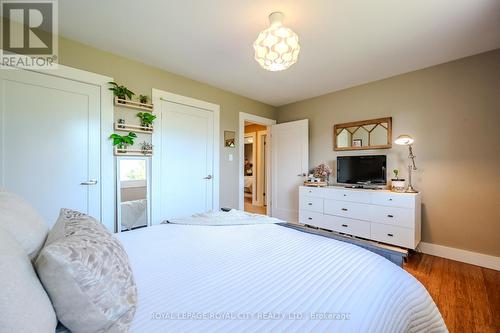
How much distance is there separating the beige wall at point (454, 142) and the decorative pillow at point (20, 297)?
3.60 metres

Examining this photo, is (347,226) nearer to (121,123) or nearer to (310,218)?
(310,218)

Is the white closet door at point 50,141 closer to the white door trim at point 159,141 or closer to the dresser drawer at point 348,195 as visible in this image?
the white door trim at point 159,141

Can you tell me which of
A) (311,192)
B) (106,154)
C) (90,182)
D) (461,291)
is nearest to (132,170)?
(106,154)

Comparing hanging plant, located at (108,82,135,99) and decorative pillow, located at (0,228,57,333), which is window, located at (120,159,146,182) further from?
decorative pillow, located at (0,228,57,333)

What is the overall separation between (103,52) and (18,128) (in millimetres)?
1128

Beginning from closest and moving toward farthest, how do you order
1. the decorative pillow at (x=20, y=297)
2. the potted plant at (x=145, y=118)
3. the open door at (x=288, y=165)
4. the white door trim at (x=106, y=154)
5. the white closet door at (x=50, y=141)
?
the decorative pillow at (x=20, y=297), the white closet door at (x=50, y=141), the white door trim at (x=106, y=154), the potted plant at (x=145, y=118), the open door at (x=288, y=165)

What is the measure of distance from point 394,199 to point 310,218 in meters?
1.22

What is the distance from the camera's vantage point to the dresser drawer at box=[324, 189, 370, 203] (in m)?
2.96

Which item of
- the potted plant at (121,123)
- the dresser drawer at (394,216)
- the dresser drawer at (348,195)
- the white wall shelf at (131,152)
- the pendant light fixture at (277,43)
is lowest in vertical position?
the dresser drawer at (394,216)

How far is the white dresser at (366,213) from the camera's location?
263 cm

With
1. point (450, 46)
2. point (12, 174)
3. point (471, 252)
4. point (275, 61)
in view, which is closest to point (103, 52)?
point (12, 174)

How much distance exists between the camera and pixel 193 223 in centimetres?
178

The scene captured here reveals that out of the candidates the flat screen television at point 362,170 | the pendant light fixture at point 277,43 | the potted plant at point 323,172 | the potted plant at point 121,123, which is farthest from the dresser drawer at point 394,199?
the potted plant at point 121,123

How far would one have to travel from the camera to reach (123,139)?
2500 millimetres
